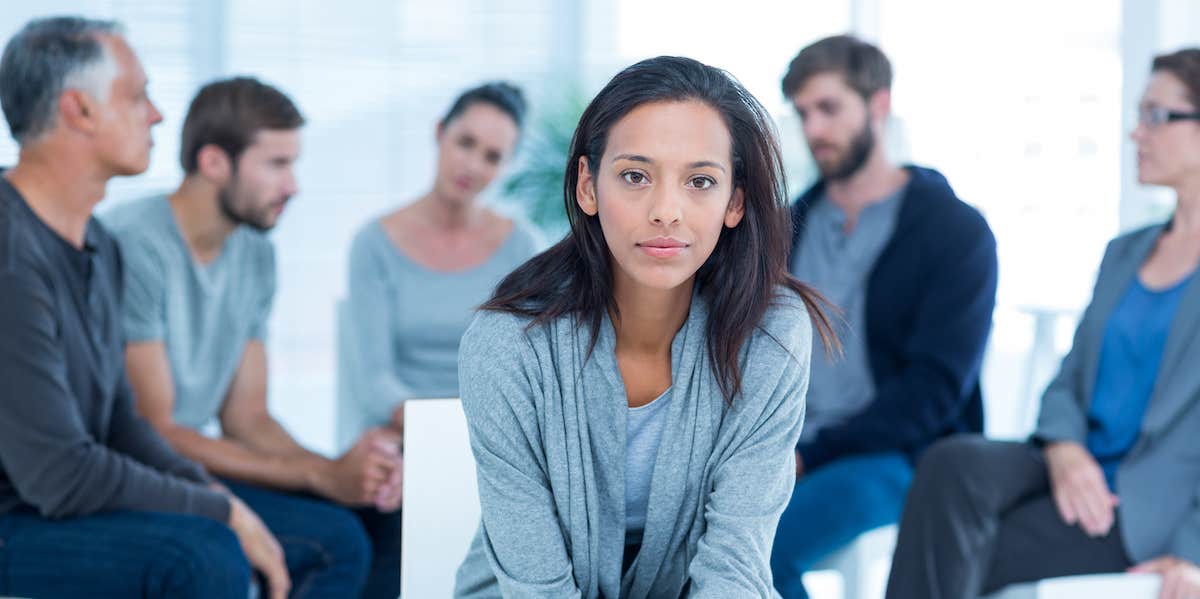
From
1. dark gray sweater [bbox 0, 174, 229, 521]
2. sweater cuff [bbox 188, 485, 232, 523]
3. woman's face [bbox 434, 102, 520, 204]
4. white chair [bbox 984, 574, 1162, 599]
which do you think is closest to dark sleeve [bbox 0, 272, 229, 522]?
dark gray sweater [bbox 0, 174, 229, 521]

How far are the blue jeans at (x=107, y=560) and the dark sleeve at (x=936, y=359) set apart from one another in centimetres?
128

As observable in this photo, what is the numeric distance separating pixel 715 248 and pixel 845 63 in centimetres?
136

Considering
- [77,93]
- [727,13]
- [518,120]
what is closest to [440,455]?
[77,93]

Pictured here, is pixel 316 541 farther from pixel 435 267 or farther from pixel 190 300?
pixel 435 267

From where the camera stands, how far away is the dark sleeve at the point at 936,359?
2.58 metres

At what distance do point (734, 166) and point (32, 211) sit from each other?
1.32 metres

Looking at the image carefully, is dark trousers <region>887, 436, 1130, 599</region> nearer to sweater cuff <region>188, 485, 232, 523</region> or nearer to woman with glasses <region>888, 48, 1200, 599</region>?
woman with glasses <region>888, 48, 1200, 599</region>

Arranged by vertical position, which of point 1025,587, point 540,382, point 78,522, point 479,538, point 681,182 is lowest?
point 1025,587

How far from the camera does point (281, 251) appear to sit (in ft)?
15.2

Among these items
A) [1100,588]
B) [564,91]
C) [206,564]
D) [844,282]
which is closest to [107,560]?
[206,564]

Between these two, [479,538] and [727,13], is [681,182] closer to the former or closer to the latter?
[479,538]

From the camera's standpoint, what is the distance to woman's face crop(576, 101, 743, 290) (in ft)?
4.80

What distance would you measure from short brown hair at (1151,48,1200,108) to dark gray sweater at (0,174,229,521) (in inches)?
81.2

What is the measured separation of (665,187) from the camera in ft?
4.82
